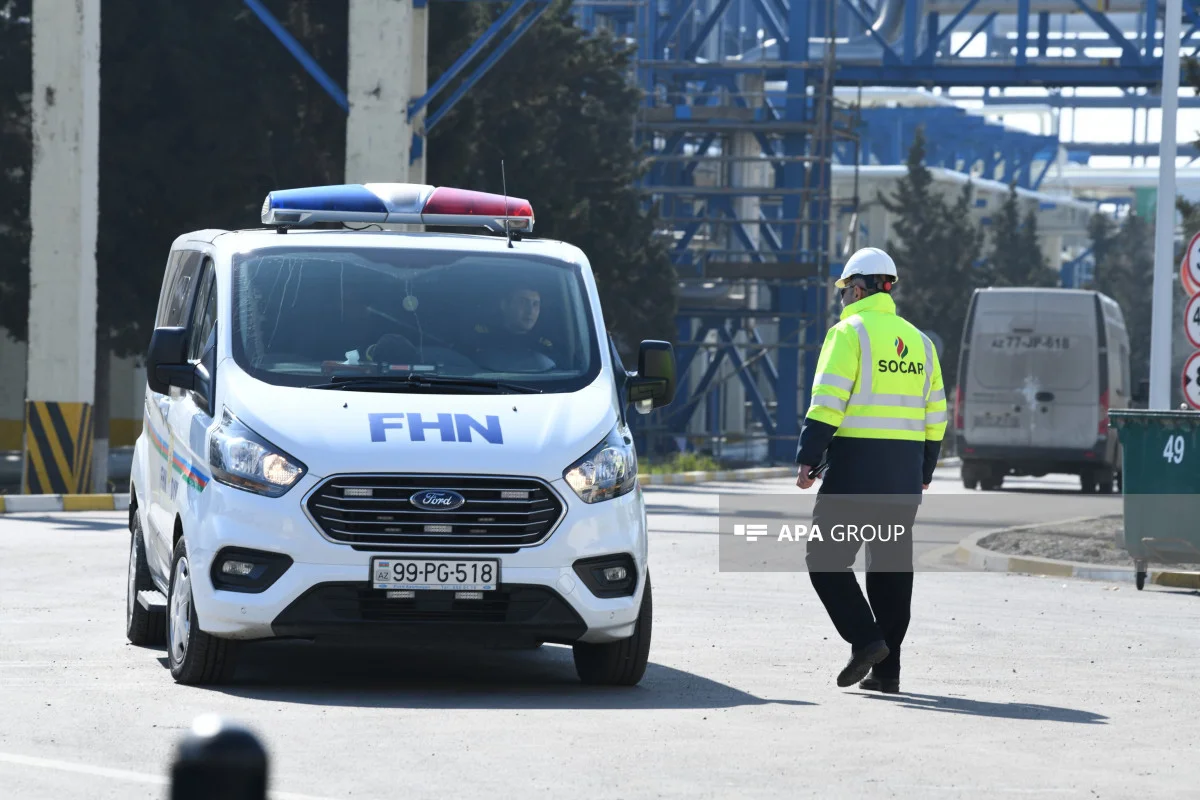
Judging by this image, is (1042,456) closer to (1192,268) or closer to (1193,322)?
(1193,322)

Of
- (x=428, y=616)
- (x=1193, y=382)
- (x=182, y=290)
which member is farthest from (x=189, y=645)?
(x=1193, y=382)

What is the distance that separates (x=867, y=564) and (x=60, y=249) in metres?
15.3

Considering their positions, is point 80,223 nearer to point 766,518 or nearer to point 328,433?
point 766,518

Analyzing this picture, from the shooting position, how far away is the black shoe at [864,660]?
8.85 m

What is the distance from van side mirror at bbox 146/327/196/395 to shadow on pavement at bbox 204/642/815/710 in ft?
4.18

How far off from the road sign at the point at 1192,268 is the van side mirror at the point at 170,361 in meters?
10.4

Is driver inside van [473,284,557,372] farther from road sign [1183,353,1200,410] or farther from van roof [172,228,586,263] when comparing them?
road sign [1183,353,1200,410]

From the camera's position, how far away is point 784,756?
7.25 m

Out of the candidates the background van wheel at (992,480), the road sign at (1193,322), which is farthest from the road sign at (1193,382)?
the background van wheel at (992,480)

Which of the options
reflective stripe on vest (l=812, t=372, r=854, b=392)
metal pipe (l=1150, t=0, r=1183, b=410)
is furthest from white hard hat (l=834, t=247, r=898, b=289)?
metal pipe (l=1150, t=0, r=1183, b=410)

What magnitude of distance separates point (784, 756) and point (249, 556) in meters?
2.41

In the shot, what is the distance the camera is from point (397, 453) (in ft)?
28.0

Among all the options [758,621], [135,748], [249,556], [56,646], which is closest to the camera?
[135,748]

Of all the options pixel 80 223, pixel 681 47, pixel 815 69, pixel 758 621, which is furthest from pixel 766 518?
pixel 681 47
